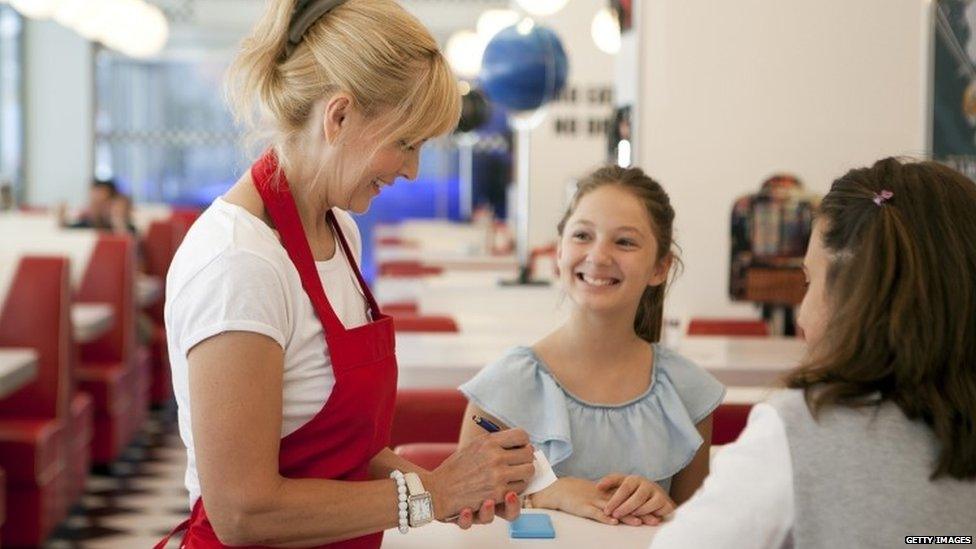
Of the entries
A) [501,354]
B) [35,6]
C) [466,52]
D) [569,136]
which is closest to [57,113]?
[466,52]

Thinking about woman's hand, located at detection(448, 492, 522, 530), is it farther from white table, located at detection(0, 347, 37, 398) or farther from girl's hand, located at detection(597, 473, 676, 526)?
white table, located at detection(0, 347, 37, 398)

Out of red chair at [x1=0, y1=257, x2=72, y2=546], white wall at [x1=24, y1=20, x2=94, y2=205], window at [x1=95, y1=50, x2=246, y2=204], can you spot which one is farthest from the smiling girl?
window at [x1=95, y1=50, x2=246, y2=204]

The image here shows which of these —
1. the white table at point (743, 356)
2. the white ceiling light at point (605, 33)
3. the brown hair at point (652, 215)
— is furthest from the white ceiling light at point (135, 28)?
the brown hair at point (652, 215)

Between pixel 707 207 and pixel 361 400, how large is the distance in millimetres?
3283

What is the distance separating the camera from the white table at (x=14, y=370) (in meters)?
3.64

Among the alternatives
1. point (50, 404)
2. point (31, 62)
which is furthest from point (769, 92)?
point (31, 62)

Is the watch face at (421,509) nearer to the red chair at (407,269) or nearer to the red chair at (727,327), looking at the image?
the red chair at (727,327)

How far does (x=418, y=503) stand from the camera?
5.67 feet

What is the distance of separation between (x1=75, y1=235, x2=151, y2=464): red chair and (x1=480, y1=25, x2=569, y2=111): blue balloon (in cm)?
183

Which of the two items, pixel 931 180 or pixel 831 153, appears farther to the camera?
pixel 831 153

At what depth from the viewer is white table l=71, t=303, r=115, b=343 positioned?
5.14 metres

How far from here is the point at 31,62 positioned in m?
14.6

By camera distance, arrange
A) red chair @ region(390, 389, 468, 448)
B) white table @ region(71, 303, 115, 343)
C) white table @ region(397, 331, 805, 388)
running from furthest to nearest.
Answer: white table @ region(71, 303, 115, 343) → white table @ region(397, 331, 805, 388) → red chair @ region(390, 389, 468, 448)

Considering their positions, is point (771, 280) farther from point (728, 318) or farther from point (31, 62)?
point (31, 62)
